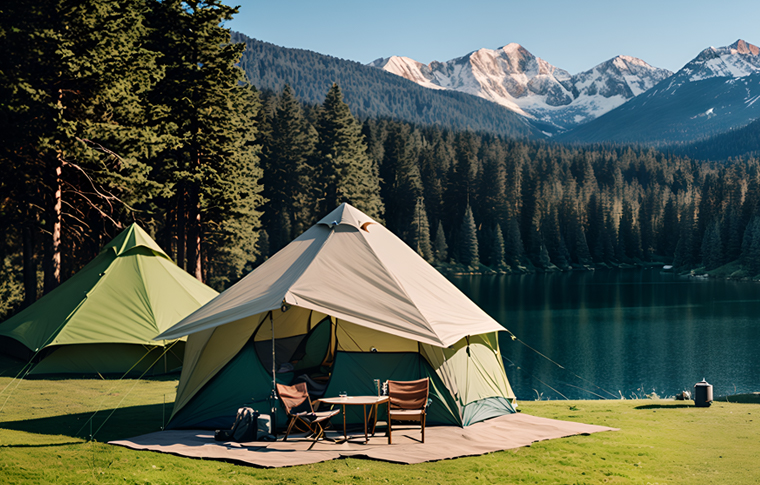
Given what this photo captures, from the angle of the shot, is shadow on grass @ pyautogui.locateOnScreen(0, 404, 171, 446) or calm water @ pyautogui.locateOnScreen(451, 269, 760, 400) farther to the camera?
calm water @ pyautogui.locateOnScreen(451, 269, 760, 400)

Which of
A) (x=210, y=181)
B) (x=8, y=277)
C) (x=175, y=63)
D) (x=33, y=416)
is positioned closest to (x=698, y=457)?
(x=33, y=416)

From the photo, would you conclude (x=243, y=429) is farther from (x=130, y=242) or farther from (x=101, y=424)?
(x=130, y=242)

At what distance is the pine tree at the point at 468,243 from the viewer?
80.4 m

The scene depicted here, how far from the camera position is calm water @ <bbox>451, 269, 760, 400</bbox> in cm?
2323

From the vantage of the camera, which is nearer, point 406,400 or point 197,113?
point 406,400

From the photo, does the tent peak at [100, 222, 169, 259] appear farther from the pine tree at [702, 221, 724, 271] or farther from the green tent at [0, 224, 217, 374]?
the pine tree at [702, 221, 724, 271]

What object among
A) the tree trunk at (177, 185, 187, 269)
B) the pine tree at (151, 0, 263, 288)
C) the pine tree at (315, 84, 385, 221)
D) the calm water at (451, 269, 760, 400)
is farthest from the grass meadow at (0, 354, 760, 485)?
the pine tree at (315, 84, 385, 221)

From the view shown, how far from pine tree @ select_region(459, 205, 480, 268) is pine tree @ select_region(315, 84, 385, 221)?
94.0ft

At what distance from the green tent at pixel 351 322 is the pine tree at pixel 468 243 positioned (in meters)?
69.1

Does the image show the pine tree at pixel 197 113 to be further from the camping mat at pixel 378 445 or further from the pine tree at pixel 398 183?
the pine tree at pixel 398 183

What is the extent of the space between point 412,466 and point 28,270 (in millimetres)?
17044

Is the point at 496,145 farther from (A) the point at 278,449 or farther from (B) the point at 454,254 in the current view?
(A) the point at 278,449

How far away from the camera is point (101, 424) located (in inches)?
406

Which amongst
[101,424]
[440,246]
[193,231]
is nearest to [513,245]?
[440,246]
